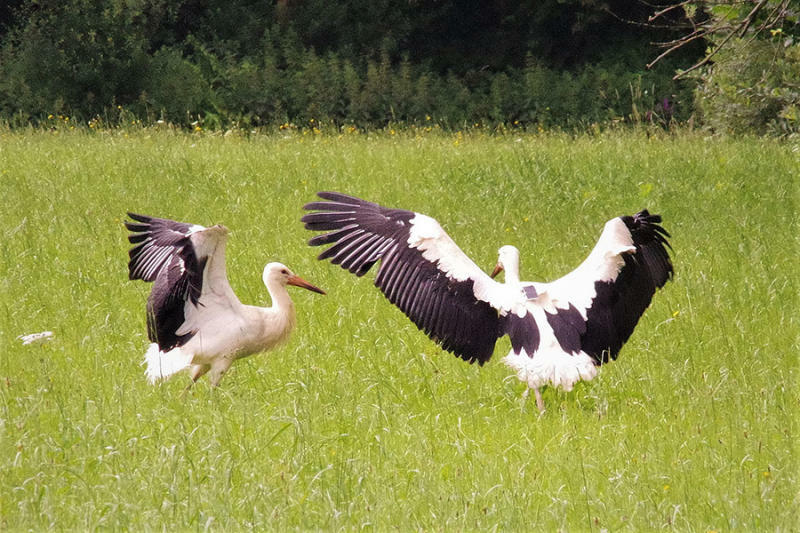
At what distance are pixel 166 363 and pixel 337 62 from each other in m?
18.2

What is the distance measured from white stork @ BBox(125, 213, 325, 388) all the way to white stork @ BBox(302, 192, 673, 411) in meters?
0.51

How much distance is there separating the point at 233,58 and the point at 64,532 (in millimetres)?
20761

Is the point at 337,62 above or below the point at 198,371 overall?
below

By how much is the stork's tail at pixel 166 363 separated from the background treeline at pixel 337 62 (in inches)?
513

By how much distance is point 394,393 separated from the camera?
5168 mm

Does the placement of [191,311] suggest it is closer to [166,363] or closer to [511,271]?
[166,363]

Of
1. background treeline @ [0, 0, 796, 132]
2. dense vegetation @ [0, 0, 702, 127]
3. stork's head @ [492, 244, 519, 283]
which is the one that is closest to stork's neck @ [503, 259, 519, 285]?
stork's head @ [492, 244, 519, 283]

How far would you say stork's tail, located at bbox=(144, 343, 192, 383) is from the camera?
17.4 feet

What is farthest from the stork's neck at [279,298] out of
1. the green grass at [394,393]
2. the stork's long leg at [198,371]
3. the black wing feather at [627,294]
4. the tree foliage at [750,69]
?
the tree foliage at [750,69]

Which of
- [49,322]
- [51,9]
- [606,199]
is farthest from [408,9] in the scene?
[49,322]

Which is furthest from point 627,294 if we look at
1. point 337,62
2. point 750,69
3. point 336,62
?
point 337,62

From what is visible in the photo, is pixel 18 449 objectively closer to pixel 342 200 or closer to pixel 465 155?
pixel 342 200

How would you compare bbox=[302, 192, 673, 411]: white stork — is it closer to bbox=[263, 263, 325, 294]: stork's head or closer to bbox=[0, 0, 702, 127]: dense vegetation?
bbox=[263, 263, 325, 294]: stork's head

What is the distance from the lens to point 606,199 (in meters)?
9.70
